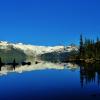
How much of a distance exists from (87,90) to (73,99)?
10761 millimetres

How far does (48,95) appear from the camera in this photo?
4950 cm

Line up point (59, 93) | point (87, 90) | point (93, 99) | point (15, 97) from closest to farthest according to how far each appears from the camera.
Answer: point (93, 99), point (15, 97), point (59, 93), point (87, 90)

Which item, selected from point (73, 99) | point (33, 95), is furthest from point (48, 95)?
point (73, 99)

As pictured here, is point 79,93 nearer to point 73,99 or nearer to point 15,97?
point 73,99

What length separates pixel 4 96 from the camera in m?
49.9

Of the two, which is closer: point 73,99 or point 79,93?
point 73,99

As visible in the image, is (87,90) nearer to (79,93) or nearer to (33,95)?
(79,93)

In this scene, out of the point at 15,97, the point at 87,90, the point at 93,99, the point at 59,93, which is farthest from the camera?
the point at 87,90

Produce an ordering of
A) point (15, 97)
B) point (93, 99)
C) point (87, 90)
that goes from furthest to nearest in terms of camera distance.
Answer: point (87, 90) < point (15, 97) < point (93, 99)

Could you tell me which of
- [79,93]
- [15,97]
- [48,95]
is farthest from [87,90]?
[15,97]

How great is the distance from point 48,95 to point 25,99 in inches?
206

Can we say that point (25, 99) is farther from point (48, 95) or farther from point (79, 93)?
point (79, 93)

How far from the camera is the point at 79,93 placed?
50906 mm

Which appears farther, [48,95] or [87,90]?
[87,90]
